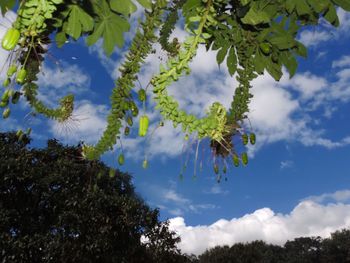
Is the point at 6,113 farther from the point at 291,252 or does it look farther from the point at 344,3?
the point at 291,252

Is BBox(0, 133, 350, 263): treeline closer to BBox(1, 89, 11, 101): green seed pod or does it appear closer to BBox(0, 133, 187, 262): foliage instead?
BBox(0, 133, 187, 262): foliage

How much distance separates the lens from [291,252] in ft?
180

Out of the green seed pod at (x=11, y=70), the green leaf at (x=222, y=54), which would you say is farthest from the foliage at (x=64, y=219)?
the green seed pod at (x=11, y=70)

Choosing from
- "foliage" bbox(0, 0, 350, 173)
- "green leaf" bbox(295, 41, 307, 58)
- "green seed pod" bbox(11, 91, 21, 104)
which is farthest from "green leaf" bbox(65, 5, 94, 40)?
"green leaf" bbox(295, 41, 307, 58)

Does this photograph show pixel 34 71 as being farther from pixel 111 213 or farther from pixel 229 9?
pixel 111 213

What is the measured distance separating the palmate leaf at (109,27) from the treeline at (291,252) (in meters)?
41.7

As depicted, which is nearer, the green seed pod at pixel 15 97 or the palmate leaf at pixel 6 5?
the green seed pod at pixel 15 97

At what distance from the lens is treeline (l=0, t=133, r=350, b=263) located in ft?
59.1

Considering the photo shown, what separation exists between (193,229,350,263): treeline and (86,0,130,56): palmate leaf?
1642 inches

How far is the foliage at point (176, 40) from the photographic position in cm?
236

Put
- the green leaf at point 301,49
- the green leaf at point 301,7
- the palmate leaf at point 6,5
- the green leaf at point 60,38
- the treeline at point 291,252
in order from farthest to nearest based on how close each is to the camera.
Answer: the treeline at point 291,252 → the green leaf at point 301,49 → the green leaf at point 301,7 → the green leaf at point 60,38 → the palmate leaf at point 6,5

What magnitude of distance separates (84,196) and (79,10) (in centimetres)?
1792

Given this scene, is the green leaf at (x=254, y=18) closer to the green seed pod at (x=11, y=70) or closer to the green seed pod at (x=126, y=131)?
the green seed pod at (x=126, y=131)

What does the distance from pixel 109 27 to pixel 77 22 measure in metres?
Answer: 0.23
